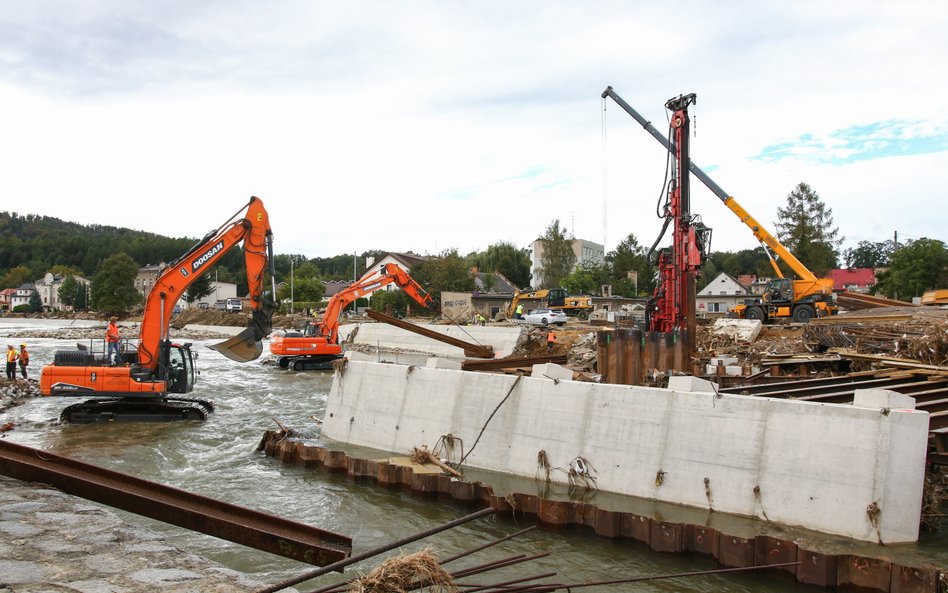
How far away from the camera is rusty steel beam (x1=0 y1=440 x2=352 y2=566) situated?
4598 mm

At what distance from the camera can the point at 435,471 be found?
1331 cm

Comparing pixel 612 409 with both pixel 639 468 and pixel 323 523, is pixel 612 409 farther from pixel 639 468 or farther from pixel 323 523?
pixel 323 523

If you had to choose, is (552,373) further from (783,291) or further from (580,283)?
(580,283)

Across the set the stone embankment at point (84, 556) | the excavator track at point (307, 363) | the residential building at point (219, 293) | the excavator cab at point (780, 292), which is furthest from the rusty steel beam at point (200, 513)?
the residential building at point (219, 293)

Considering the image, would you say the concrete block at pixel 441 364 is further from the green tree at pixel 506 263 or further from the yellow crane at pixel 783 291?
the green tree at pixel 506 263

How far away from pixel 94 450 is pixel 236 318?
224 feet

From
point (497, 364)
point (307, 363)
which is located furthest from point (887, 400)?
point (307, 363)

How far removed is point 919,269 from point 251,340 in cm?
5475

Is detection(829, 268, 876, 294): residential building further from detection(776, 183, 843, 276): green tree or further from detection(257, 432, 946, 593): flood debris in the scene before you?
detection(257, 432, 946, 593): flood debris

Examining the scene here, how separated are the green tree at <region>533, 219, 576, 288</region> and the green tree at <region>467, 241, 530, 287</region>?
8.98 m

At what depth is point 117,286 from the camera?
101438 millimetres

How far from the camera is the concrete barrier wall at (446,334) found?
3347 centimetres

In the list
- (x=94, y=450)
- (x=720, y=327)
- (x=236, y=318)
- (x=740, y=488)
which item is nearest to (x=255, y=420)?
(x=94, y=450)

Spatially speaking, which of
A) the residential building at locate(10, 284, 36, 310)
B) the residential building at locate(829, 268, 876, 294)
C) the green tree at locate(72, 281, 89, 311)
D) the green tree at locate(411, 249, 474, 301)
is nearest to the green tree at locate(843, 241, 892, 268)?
the residential building at locate(829, 268, 876, 294)
